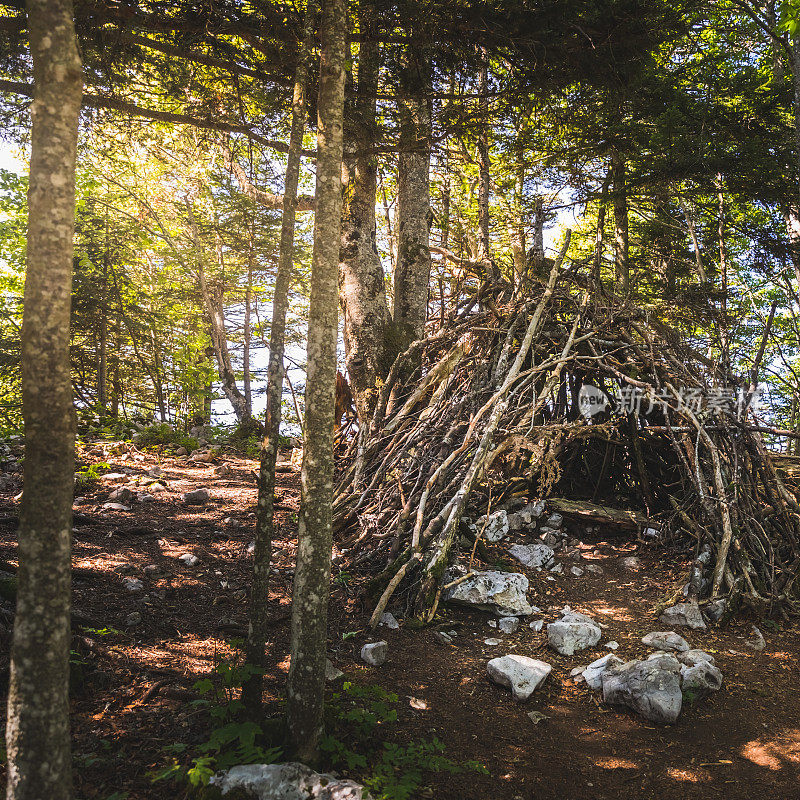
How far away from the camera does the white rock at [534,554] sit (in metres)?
4.64

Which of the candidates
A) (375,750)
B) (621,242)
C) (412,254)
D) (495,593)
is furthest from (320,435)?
(621,242)

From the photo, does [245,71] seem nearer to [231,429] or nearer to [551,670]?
[551,670]

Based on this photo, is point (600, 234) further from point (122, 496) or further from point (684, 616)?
point (122, 496)

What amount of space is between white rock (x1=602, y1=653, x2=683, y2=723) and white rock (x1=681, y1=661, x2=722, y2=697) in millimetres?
101

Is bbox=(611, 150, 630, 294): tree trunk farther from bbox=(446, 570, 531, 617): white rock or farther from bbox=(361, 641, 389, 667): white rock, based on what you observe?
bbox=(361, 641, 389, 667): white rock

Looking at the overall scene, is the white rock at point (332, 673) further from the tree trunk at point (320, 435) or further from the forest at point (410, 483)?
the tree trunk at point (320, 435)

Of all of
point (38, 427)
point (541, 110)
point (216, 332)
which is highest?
point (541, 110)

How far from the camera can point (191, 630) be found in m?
3.21

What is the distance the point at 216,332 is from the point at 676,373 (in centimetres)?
1045

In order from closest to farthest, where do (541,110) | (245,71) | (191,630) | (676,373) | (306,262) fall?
(191,630), (245,71), (541,110), (676,373), (306,262)

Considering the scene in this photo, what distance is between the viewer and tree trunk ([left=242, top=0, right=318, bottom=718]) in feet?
7.54

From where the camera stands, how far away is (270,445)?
7.66 feet

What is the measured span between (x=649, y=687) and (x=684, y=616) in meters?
1.25

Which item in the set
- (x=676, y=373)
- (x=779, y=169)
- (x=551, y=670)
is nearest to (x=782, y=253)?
(x=779, y=169)
